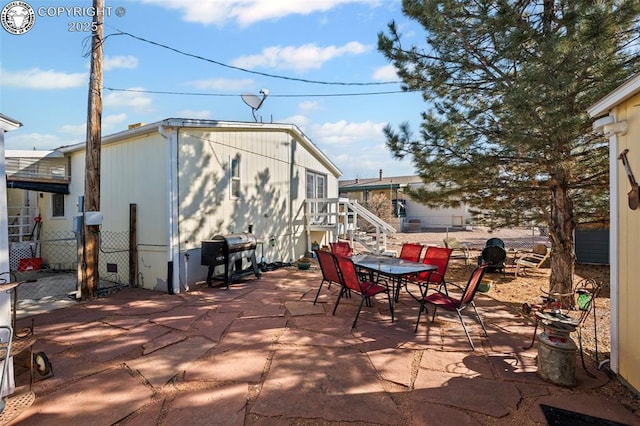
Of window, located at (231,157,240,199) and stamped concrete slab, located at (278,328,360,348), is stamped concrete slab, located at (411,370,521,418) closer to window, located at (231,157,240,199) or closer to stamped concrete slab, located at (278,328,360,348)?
stamped concrete slab, located at (278,328,360,348)

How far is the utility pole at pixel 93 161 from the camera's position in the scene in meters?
5.95

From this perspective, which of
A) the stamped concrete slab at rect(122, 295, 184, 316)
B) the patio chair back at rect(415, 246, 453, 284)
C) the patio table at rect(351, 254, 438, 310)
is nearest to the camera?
the patio table at rect(351, 254, 438, 310)

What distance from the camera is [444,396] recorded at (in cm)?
278

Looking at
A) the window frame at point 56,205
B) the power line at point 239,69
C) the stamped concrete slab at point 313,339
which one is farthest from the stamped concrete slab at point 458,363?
the window frame at point 56,205

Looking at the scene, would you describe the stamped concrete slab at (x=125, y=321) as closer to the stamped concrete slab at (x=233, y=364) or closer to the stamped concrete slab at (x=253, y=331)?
the stamped concrete slab at (x=253, y=331)

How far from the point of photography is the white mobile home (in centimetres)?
656

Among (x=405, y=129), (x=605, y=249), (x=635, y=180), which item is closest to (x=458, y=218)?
(x=605, y=249)

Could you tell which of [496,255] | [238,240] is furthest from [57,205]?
[496,255]

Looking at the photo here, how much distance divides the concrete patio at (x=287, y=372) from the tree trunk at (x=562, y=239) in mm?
1481

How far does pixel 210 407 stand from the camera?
261 cm

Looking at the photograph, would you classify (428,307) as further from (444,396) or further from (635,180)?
(635,180)

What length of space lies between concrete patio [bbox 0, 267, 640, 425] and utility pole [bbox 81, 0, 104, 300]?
2.97 ft

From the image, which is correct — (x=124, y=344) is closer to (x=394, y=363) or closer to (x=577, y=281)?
(x=394, y=363)

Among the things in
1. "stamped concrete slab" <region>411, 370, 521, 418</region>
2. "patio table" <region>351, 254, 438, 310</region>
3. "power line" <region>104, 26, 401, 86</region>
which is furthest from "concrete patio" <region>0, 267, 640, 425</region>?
"power line" <region>104, 26, 401, 86</region>
